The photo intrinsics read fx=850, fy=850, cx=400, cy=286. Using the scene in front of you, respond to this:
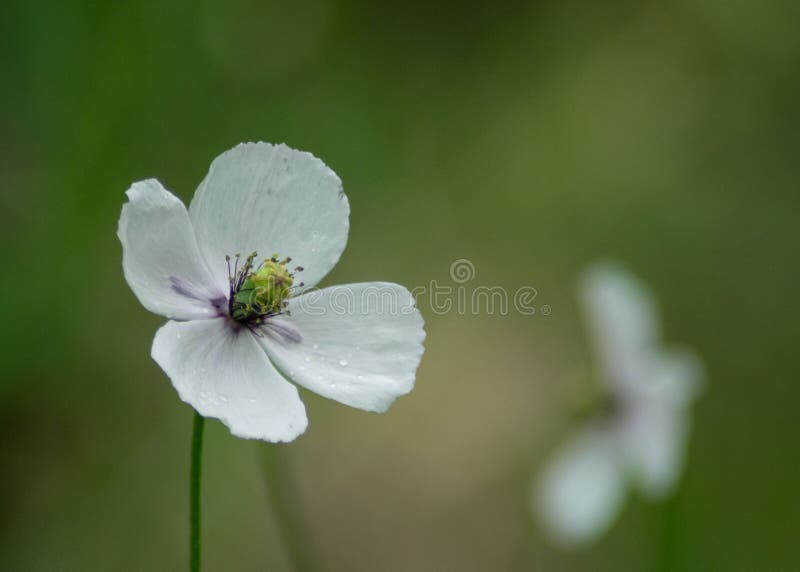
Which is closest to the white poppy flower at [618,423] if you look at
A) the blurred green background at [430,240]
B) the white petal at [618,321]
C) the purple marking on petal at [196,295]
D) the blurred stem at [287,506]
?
the white petal at [618,321]

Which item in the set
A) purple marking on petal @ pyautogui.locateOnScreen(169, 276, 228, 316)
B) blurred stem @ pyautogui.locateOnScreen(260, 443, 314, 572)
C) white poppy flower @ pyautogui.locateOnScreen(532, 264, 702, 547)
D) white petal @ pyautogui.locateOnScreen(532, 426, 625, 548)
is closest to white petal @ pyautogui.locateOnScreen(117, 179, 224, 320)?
purple marking on petal @ pyautogui.locateOnScreen(169, 276, 228, 316)

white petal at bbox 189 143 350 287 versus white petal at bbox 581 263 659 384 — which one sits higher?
white petal at bbox 581 263 659 384

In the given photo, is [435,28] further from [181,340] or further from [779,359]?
[181,340]

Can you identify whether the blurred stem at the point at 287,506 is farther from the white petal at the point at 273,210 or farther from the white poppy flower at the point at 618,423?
the white poppy flower at the point at 618,423

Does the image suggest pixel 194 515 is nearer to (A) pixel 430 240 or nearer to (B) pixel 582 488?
(B) pixel 582 488

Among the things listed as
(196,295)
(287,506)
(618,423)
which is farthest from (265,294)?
(618,423)

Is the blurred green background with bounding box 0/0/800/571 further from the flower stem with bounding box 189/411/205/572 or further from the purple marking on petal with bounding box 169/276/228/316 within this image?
the flower stem with bounding box 189/411/205/572

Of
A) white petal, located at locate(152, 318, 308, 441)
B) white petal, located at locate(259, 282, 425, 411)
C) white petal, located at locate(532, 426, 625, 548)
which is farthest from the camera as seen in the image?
white petal, located at locate(532, 426, 625, 548)
